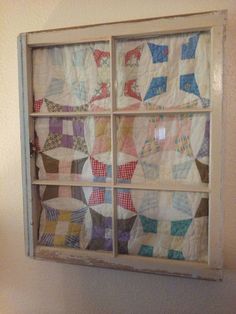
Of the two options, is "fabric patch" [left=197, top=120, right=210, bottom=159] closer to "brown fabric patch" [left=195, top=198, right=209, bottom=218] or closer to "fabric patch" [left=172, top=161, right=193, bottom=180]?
"fabric patch" [left=172, top=161, right=193, bottom=180]

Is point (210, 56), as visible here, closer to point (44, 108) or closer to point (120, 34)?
point (120, 34)

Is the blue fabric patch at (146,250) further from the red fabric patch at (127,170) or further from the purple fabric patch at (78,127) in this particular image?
the purple fabric patch at (78,127)

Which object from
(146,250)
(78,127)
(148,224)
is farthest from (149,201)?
(78,127)

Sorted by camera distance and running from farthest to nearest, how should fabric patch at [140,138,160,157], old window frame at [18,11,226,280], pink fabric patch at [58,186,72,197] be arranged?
pink fabric patch at [58,186,72,197] < fabric patch at [140,138,160,157] < old window frame at [18,11,226,280]

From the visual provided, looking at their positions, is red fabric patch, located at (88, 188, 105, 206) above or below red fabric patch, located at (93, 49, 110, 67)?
below

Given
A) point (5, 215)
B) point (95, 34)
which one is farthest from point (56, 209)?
point (95, 34)

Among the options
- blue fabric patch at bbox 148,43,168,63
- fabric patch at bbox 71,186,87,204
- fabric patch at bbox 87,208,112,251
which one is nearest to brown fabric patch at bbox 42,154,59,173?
fabric patch at bbox 71,186,87,204

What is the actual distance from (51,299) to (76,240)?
0.33 meters

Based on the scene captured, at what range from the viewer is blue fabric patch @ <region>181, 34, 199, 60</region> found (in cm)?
107

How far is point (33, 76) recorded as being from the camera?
4.07 feet

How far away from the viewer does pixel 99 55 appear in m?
1.16

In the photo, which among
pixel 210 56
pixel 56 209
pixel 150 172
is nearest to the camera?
pixel 210 56

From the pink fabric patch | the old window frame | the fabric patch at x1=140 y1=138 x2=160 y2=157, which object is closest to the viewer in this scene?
the old window frame

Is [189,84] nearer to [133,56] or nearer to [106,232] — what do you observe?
[133,56]
